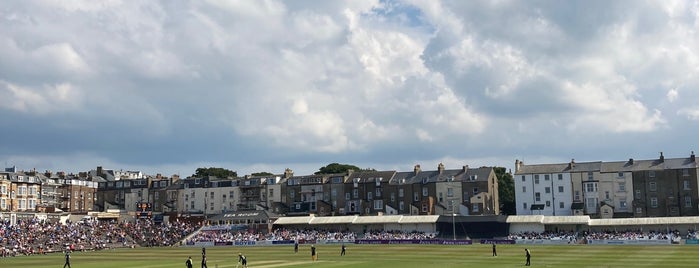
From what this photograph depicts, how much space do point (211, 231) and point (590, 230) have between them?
61.9 metres

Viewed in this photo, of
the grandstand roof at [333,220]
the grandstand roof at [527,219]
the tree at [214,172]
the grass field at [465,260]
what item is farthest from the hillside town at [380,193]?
the grass field at [465,260]

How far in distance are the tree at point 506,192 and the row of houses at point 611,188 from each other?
17827 millimetres

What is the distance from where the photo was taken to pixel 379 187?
458 feet

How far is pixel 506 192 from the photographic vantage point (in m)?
154

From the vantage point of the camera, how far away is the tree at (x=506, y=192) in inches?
5782

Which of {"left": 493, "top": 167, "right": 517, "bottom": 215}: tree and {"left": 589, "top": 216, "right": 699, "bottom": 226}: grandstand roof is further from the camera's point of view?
{"left": 493, "top": 167, "right": 517, "bottom": 215}: tree

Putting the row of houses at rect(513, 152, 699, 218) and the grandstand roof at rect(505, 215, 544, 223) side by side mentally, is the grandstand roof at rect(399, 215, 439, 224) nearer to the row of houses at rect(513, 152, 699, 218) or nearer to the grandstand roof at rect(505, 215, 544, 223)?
the grandstand roof at rect(505, 215, 544, 223)

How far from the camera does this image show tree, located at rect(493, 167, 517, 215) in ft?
482

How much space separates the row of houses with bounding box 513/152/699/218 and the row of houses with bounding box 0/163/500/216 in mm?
7955

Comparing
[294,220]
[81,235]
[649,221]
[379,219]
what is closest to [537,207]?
[649,221]

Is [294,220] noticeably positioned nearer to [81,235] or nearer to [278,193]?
[278,193]

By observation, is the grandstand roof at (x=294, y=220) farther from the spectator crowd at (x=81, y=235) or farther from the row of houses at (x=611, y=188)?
the row of houses at (x=611, y=188)

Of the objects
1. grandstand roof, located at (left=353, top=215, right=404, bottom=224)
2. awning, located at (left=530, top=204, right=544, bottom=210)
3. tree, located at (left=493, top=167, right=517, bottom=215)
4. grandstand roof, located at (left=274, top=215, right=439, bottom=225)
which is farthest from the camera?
tree, located at (left=493, top=167, right=517, bottom=215)

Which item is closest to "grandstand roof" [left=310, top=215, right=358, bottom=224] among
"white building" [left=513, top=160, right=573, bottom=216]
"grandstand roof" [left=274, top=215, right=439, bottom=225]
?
"grandstand roof" [left=274, top=215, right=439, bottom=225]
